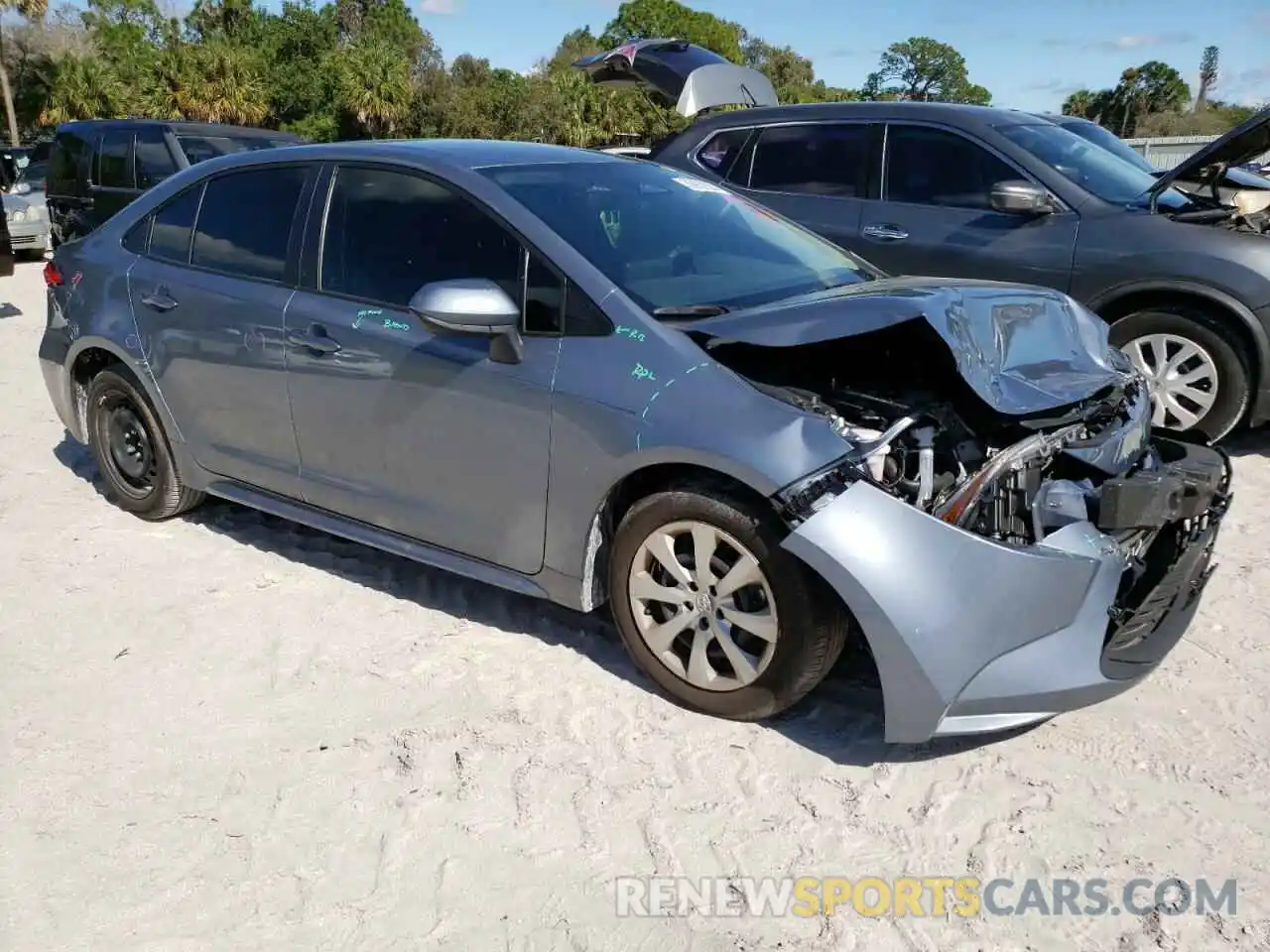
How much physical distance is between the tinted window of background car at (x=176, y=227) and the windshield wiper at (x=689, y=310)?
2.40m

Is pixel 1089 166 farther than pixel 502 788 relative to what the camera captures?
Yes

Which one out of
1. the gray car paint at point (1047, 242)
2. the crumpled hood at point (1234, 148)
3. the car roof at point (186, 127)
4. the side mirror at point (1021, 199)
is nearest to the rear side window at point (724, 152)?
the gray car paint at point (1047, 242)

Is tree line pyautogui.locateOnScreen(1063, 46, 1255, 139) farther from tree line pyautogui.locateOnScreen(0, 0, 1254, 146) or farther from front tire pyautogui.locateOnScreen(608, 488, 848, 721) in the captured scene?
front tire pyautogui.locateOnScreen(608, 488, 848, 721)

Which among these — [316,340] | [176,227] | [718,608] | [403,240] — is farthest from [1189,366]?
[176,227]

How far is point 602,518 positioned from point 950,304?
4.05 feet

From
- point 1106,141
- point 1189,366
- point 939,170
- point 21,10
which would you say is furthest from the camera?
point 21,10

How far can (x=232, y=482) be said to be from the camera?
458cm

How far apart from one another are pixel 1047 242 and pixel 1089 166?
2.53 feet

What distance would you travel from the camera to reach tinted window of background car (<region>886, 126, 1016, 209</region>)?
20.5 feet

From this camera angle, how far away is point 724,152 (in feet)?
24.2

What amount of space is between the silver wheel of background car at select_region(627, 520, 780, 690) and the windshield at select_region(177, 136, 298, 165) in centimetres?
904

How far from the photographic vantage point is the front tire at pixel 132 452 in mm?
4895

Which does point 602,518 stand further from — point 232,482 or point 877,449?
point 232,482

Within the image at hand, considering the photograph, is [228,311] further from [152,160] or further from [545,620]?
[152,160]
